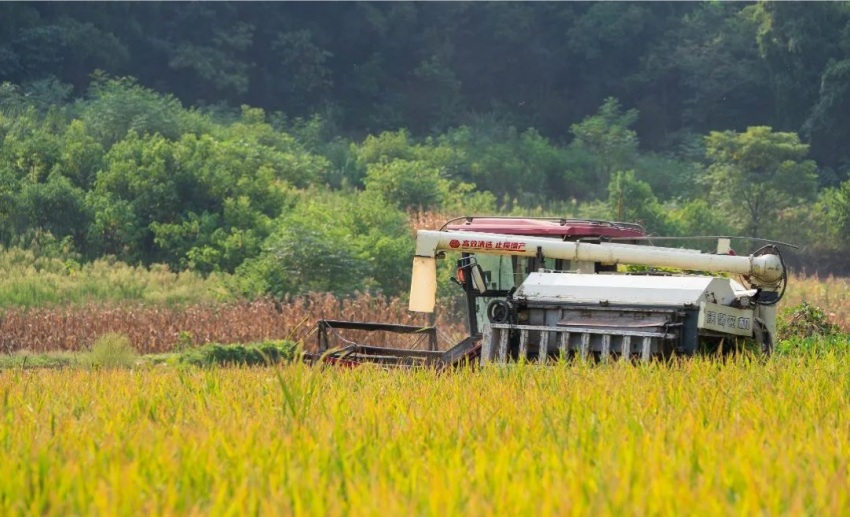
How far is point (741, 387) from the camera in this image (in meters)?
8.23

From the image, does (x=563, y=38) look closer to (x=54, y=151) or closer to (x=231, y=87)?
(x=231, y=87)

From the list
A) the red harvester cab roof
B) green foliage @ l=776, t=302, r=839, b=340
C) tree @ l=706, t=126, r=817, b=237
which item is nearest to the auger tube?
the red harvester cab roof

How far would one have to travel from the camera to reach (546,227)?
13891mm

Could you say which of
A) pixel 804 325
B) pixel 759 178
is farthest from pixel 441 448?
pixel 759 178

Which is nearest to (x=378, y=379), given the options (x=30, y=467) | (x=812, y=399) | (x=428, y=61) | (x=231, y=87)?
(x=812, y=399)

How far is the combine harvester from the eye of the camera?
11477 mm

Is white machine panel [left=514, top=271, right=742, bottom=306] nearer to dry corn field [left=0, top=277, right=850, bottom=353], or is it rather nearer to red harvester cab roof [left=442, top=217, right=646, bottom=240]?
red harvester cab roof [left=442, top=217, right=646, bottom=240]

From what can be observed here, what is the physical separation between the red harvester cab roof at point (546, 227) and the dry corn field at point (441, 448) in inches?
192

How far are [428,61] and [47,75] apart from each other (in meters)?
17.0

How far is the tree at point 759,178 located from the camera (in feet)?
135

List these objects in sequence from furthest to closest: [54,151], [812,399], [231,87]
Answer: [231,87], [54,151], [812,399]

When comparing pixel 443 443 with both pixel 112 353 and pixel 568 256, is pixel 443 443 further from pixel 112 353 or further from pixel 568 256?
pixel 112 353

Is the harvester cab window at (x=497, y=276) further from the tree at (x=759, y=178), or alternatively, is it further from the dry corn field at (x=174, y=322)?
the tree at (x=759, y=178)

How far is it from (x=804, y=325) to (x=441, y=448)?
42.8 feet
